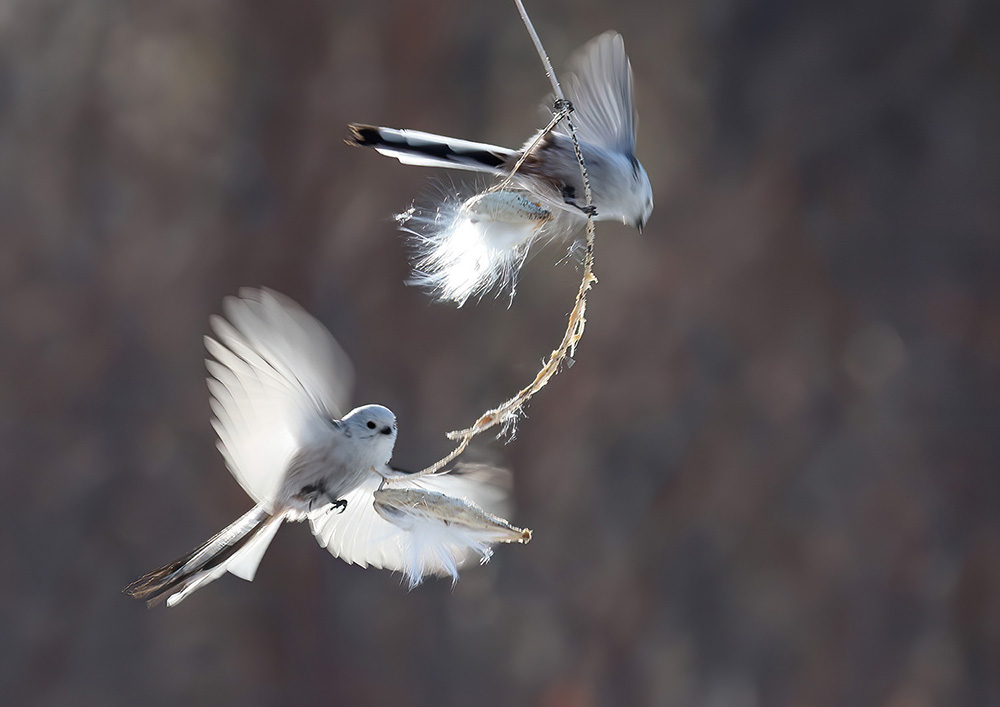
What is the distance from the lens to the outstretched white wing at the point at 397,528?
1.23ft

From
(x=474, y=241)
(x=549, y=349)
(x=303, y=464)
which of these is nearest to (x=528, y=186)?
(x=474, y=241)

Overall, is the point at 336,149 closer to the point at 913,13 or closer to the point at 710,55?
the point at 710,55

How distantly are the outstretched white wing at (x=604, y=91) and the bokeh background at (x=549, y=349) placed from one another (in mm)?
1023

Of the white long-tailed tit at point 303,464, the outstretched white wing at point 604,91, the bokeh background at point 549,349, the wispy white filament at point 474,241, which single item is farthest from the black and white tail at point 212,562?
the bokeh background at point 549,349

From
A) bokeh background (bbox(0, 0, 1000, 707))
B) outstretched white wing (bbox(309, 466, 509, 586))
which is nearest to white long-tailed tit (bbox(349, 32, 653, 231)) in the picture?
outstretched white wing (bbox(309, 466, 509, 586))

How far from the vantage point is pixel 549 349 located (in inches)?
59.5

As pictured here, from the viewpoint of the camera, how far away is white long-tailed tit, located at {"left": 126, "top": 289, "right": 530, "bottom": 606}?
1.00 ft

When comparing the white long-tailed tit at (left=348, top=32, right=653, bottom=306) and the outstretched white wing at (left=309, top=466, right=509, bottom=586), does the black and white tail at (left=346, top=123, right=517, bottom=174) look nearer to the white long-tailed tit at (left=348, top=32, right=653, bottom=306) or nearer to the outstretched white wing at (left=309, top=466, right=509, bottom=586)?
the white long-tailed tit at (left=348, top=32, right=653, bottom=306)

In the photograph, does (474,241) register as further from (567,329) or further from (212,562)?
(212,562)

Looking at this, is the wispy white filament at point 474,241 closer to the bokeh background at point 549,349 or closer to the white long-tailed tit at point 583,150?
the white long-tailed tit at point 583,150

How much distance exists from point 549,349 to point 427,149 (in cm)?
121

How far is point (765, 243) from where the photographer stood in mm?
1472

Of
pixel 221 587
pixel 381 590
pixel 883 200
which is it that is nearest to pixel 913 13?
pixel 883 200

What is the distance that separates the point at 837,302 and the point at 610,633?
2.25ft
